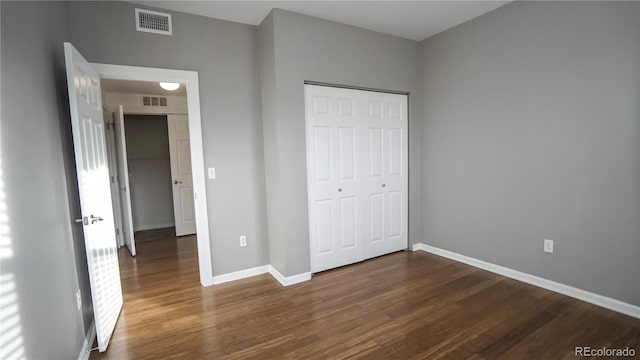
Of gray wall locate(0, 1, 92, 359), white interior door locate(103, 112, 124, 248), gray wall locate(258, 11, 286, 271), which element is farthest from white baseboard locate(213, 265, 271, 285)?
white interior door locate(103, 112, 124, 248)

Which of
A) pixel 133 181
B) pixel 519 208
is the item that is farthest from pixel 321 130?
pixel 133 181

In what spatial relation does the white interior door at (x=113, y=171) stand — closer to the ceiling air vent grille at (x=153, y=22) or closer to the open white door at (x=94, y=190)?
the open white door at (x=94, y=190)

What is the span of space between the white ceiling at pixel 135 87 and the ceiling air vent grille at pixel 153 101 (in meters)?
0.08

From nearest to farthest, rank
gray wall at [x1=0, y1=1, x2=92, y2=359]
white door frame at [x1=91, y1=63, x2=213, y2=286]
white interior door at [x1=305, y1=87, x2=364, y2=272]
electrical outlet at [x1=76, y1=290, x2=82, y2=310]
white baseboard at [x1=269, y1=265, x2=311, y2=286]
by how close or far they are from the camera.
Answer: gray wall at [x1=0, y1=1, x2=92, y2=359] → electrical outlet at [x1=76, y1=290, x2=82, y2=310] → white door frame at [x1=91, y1=63, x2=213, y2=286] → white baseboard at [x1=269, y1=265, x2=311, y2=286] → white interior door at [x1=305, y1=87, x2=364, y2=272]

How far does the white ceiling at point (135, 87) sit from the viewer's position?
4071 mm

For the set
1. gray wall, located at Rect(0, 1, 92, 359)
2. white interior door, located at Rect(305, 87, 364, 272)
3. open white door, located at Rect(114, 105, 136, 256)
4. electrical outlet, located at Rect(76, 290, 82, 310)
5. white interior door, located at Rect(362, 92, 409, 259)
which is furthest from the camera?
open white door, located at Rect(114, 105, 136, 256)

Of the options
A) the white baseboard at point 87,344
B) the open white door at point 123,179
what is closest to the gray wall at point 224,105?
the white baseboard at point 87,344

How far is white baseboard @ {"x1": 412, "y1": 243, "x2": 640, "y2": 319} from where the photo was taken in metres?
2.32

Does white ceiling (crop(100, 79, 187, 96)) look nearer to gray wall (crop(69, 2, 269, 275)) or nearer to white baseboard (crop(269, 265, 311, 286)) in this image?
gray wall (crop(69, 2, 269, 275))

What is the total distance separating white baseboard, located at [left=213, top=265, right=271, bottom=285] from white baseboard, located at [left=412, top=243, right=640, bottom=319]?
2155 millimetres

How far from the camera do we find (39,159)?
1.58m

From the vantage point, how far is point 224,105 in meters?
3.04

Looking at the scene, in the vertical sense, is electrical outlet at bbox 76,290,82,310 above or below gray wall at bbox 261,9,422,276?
below

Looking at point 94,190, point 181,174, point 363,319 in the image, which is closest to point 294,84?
point 94,190
